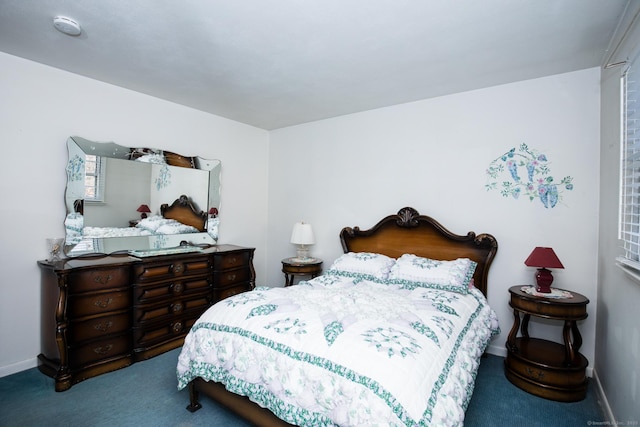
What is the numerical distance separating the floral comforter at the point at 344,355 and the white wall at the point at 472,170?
3.14ft

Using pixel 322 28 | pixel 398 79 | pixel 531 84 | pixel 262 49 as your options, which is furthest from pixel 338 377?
pixel 531 84

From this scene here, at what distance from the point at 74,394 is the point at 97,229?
139 cm

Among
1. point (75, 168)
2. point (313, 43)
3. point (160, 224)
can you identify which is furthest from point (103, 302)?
point (313, 43)

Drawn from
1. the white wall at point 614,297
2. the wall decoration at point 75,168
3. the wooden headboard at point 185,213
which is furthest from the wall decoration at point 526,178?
the wall decoration at point 75,168

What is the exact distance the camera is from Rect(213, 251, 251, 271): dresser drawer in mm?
3482

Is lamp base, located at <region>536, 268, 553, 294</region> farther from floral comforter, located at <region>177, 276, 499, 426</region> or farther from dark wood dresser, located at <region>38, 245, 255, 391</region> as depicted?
dark wood dresser, located at <region>38, 245, 255, 391</region>

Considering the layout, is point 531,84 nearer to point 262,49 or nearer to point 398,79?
point 398,79

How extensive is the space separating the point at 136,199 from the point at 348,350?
110 inches

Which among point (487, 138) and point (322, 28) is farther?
point (487, 138)

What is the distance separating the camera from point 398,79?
2898 mm

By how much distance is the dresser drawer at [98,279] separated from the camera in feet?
8.08

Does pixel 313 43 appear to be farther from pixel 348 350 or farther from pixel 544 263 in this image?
pixel 544 263

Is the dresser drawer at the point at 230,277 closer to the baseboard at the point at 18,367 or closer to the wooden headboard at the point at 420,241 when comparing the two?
the wooden headboard at the point at 420,241

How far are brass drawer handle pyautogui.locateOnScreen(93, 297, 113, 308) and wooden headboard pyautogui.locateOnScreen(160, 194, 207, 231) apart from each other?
43.8 inches
